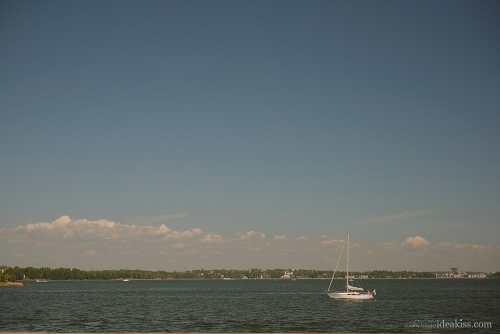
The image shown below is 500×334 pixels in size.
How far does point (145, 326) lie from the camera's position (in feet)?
128

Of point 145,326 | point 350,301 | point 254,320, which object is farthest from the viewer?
point 350,301

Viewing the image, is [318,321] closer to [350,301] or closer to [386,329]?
[386,329]

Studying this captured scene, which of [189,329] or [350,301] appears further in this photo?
[350,301]

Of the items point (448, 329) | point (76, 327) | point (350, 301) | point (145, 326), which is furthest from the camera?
point (350, 301)

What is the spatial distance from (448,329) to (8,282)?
487 ft

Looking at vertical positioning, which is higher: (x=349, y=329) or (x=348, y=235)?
(x=348, y=235)

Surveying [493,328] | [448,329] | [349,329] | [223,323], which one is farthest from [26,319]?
[493,328]

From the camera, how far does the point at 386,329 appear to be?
121 ft

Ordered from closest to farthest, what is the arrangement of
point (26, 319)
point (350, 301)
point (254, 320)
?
1. point (254, 320)
2. point (26, 319)
3. point (350, 301)

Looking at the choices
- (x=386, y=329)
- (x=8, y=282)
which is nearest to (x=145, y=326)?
(x=386, y=329)

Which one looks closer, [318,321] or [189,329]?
[189,329]

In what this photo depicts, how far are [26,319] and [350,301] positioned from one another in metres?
44.5

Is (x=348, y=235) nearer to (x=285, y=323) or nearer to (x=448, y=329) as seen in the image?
(x=285, y=323)

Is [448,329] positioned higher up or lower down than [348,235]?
lower down
